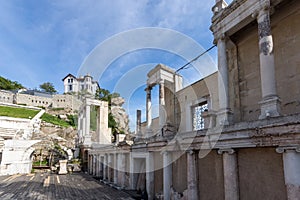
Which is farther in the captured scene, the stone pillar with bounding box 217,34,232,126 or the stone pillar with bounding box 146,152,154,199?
the stone pillar with bounding box 146,152,154,199

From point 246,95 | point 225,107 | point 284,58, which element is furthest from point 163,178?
point 284,58

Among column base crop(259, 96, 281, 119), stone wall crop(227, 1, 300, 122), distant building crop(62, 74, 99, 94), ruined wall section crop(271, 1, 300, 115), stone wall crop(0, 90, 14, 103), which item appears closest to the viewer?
column base crop(259, 96, 281, 119)

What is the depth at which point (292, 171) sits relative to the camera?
11.9 feet

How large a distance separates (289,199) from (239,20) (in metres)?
4.73

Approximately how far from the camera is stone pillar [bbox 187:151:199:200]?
5.69 metres

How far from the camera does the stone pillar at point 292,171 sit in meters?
3.54

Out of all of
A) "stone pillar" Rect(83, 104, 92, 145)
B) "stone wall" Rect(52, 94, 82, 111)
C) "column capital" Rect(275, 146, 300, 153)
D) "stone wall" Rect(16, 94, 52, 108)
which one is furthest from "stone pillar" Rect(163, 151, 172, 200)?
"stone wall" Rect(16, 94, 52, 108)

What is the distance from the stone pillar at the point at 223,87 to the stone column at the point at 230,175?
1123 mm

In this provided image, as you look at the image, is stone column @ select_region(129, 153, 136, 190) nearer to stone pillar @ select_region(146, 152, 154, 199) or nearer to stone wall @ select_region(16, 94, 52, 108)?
stone pillar @ select_region(146, 152, 154, 199)

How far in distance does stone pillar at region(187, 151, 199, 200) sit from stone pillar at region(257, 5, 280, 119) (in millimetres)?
2035

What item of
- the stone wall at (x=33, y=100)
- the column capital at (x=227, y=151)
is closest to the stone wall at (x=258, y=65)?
the column capital at (x=227, y=151)

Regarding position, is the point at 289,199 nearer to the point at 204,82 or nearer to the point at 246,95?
the point at 246,95

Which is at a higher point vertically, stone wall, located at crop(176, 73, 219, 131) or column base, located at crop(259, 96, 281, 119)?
stone wall, located at crop(176, 73, 219, 131)

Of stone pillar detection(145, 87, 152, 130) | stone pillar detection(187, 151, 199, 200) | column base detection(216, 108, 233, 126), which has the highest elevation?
stone pillar detection(145, 87, 152, 130)
